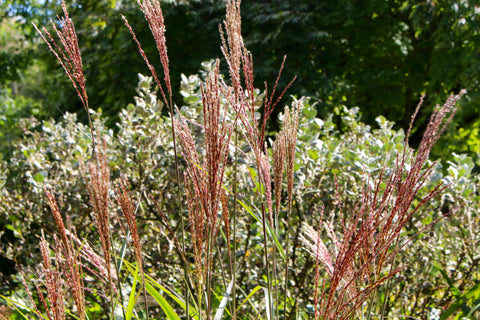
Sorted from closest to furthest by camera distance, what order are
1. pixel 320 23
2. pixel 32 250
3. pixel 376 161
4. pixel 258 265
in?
pixel 376 161 < pixel 258 265 < pixel 32 250 < pixel 320 23

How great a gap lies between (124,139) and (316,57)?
5761 mm

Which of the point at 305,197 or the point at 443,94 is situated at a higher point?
the point at 443,94

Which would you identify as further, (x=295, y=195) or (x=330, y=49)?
(x=330, y=49)

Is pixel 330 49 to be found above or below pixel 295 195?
above

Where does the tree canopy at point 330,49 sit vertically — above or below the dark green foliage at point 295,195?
above

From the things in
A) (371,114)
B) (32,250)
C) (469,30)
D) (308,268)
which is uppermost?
(469,30)

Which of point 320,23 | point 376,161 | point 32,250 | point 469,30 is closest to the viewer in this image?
point 376,161

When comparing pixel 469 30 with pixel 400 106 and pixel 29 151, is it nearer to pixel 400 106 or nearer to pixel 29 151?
pixel 400 106

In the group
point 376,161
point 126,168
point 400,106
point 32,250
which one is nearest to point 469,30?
point 400,106

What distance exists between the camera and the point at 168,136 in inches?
119

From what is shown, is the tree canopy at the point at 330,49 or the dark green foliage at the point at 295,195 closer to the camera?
the dark green foliage at the point at 295,195

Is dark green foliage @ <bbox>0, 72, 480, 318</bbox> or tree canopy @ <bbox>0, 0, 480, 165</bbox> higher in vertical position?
tree canopy @ <bbox>0, 0, 480, 165</bbox>

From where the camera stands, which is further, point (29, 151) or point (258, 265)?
point (29, 151)

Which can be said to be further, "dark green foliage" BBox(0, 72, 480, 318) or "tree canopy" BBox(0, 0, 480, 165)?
"tree canopy" BBox(0, 0, 480, 165)
